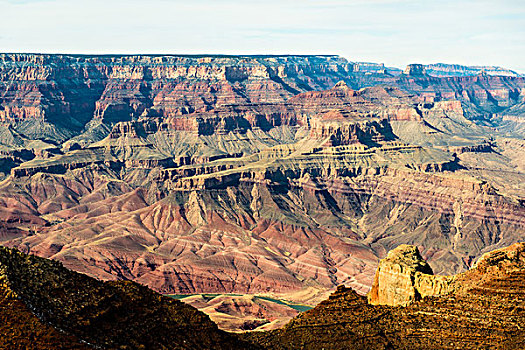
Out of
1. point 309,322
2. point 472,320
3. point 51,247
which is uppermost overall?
point 472,320

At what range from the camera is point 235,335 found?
Result: 179ft

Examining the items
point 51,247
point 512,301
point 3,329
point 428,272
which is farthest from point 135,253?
point 3,329

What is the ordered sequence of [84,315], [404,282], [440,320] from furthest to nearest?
1. [404,282]
2. [440,320]
3. [84,315]

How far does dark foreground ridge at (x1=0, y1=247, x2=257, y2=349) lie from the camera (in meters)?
33.5

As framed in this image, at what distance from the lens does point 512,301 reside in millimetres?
56812

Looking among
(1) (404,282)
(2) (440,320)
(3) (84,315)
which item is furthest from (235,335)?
(1) (404,282)

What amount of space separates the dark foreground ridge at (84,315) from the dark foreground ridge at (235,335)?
0.19ft

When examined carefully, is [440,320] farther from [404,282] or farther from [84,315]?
[84,315]

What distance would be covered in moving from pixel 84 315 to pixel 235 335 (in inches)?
793

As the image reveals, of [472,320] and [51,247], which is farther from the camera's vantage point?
[51,247]

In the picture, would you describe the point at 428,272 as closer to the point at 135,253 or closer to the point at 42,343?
the point at 42,343

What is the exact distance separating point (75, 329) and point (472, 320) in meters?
34.7

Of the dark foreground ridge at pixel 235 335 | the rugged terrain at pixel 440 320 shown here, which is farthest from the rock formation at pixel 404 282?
the rugged terrain at pixel 440 320

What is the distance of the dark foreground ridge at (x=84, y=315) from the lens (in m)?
33.5
